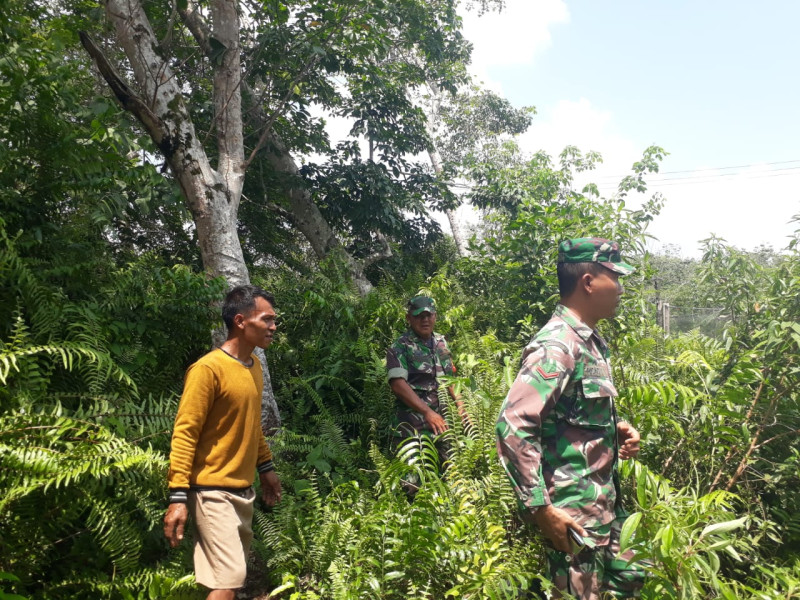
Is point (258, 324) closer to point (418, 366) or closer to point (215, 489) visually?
point (215, 489)

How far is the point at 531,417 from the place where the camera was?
6.83ft

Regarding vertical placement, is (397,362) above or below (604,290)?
below

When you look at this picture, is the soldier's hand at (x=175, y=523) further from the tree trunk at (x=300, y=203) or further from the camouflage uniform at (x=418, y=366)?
the tree trunk at (x=300, y=203)

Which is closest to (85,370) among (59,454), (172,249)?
(59,454)

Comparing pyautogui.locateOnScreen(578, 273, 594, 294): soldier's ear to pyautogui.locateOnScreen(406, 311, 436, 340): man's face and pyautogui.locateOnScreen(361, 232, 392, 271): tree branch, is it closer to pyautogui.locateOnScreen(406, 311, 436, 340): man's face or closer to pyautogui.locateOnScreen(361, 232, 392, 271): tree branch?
pyautogui.locateOnScreen(406, 311, 436, 340): man's face

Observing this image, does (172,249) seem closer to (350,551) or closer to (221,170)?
(221,170)

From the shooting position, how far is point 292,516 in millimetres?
3619

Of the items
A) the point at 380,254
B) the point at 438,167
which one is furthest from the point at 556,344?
the point at 438,167

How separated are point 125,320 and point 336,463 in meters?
2.20

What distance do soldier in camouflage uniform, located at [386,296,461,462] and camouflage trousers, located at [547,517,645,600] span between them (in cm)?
197

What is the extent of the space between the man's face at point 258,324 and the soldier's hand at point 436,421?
5.44ft

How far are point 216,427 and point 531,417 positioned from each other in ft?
5.09

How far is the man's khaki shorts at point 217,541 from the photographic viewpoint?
2.43 meters

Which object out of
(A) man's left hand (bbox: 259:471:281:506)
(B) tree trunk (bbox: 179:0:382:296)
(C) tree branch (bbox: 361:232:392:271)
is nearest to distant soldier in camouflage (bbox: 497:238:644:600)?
(A) man's left hand (bbox: 259:471:281:506)
